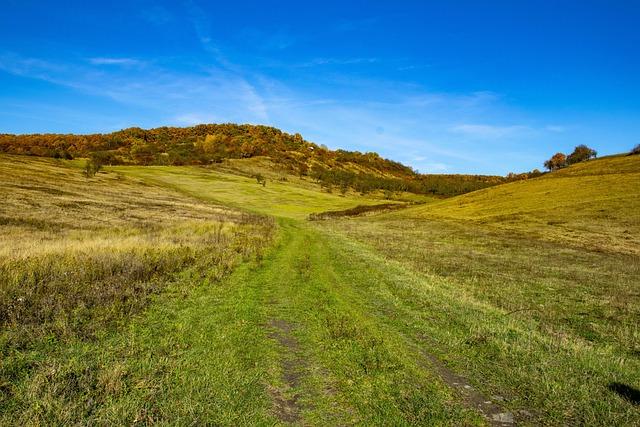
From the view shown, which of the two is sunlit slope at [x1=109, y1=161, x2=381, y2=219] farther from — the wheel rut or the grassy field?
the wheel rut

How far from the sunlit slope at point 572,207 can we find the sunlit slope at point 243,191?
91.2 feet

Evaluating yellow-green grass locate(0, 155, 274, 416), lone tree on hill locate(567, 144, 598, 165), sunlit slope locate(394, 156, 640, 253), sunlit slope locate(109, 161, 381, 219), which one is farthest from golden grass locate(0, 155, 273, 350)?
lone tree on hill locate(567, 144, 598, 165)

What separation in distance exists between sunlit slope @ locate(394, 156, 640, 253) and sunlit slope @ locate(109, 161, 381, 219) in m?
27.8

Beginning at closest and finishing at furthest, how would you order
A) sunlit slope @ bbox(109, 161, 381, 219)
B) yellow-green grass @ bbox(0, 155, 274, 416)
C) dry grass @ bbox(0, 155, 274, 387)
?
yellow-green grass @ bbox(0, 155, 274, 416), dry grass @ bbox(0, 155, 274, 387), sunlit slope @ bbox(109, 161, 381, 219)

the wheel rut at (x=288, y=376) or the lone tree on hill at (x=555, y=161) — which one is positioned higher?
the lone tree on hill at (x=555, y=161)

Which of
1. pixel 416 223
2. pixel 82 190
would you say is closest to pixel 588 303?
pixel 416 223

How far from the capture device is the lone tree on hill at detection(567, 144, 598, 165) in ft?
438

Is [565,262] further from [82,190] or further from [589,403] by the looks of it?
[82,190]

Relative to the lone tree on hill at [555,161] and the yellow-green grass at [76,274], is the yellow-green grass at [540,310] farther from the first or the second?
the lone tree on hill at [555,161]

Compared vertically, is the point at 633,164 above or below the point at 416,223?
above

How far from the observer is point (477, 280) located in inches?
866

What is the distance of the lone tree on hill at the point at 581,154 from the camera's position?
134 m

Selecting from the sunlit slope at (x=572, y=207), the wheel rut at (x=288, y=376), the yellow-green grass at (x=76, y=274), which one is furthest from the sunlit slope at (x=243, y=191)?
the wheel rut at (x=288, y=376)

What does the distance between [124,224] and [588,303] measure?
35366 millimetres
